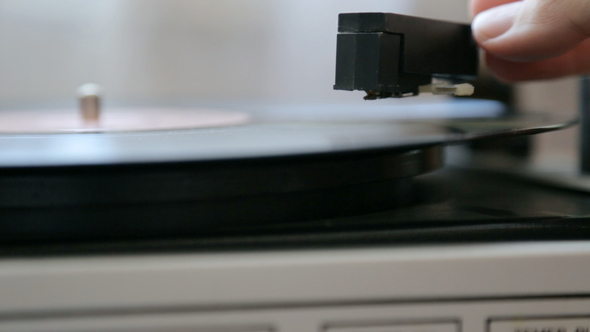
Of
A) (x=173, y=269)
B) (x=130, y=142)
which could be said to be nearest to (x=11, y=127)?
(x=130, y=142)

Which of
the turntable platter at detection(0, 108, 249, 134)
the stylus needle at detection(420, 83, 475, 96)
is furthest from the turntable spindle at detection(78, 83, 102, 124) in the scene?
the stylus needle at detection(420, 83, 475, 96)

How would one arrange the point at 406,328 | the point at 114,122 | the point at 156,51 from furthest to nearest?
the point at 156,51 → the point at 114,122 → the point at 406,328

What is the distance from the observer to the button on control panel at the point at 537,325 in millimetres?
274

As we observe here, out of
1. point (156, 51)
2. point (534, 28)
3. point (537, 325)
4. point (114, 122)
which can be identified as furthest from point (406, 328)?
point (156, 51)

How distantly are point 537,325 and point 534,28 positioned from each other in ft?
0.63

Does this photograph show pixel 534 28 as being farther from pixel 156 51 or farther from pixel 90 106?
pixel 156 51

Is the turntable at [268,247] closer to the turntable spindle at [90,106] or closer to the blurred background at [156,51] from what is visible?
the turntable spindle at [90,106]

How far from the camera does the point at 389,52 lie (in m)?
0.30

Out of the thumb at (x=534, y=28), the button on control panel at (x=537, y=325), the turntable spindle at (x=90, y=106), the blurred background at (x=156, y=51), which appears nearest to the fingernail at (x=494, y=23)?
the thumb at (x=534, y=28)

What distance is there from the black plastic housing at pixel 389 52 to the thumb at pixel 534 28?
4cm

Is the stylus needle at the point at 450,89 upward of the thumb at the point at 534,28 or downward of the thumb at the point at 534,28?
downward

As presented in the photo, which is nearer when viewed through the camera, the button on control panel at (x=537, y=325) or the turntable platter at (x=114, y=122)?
the button on control panel at (x=537, y=325)

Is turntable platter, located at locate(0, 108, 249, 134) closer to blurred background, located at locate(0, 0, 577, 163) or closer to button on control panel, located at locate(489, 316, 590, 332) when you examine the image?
button on control panel, located at locate(489, 316, 590, 332)

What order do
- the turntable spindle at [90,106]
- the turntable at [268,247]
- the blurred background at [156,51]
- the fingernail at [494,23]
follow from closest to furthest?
the turntable at [268,247] < the fingernail at [494,23] < the turntable spindle at [90,106] < the blurred background at [156,51]
